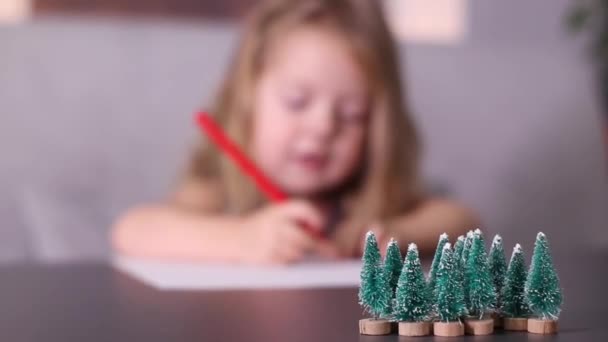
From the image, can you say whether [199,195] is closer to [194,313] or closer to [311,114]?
[311,114]

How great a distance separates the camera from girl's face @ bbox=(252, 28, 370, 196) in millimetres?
1135

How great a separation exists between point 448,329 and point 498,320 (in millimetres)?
42

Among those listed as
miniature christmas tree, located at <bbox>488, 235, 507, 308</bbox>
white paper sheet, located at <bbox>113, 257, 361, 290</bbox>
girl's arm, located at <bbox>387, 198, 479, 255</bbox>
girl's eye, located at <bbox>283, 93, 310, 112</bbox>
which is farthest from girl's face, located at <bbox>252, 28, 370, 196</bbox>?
miniature christmas tree, located at <bbox>488, 235, 507, 308</bbox>

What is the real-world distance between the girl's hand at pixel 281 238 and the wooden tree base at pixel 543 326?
501 millimetres

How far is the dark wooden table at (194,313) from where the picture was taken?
0.47 metres

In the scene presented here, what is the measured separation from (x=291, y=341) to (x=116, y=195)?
939 mm

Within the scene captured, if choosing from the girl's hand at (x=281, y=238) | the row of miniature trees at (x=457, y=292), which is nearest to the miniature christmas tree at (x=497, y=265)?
the row of miniature trees at (x=457, y=292)

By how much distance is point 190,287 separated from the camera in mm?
708

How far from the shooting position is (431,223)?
3.93 feet

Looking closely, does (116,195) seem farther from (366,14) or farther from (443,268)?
(443,268)

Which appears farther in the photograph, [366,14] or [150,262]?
[366,14]

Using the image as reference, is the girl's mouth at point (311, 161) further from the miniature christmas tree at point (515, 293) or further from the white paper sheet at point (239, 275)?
the miniature christmas tree at point (515, 293)

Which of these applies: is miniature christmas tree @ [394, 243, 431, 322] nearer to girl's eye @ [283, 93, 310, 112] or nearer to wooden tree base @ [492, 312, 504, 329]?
wooden tree base @ [492, 312, 504, 329]

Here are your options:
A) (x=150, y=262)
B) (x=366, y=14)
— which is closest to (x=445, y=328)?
(x=150, y=262)
